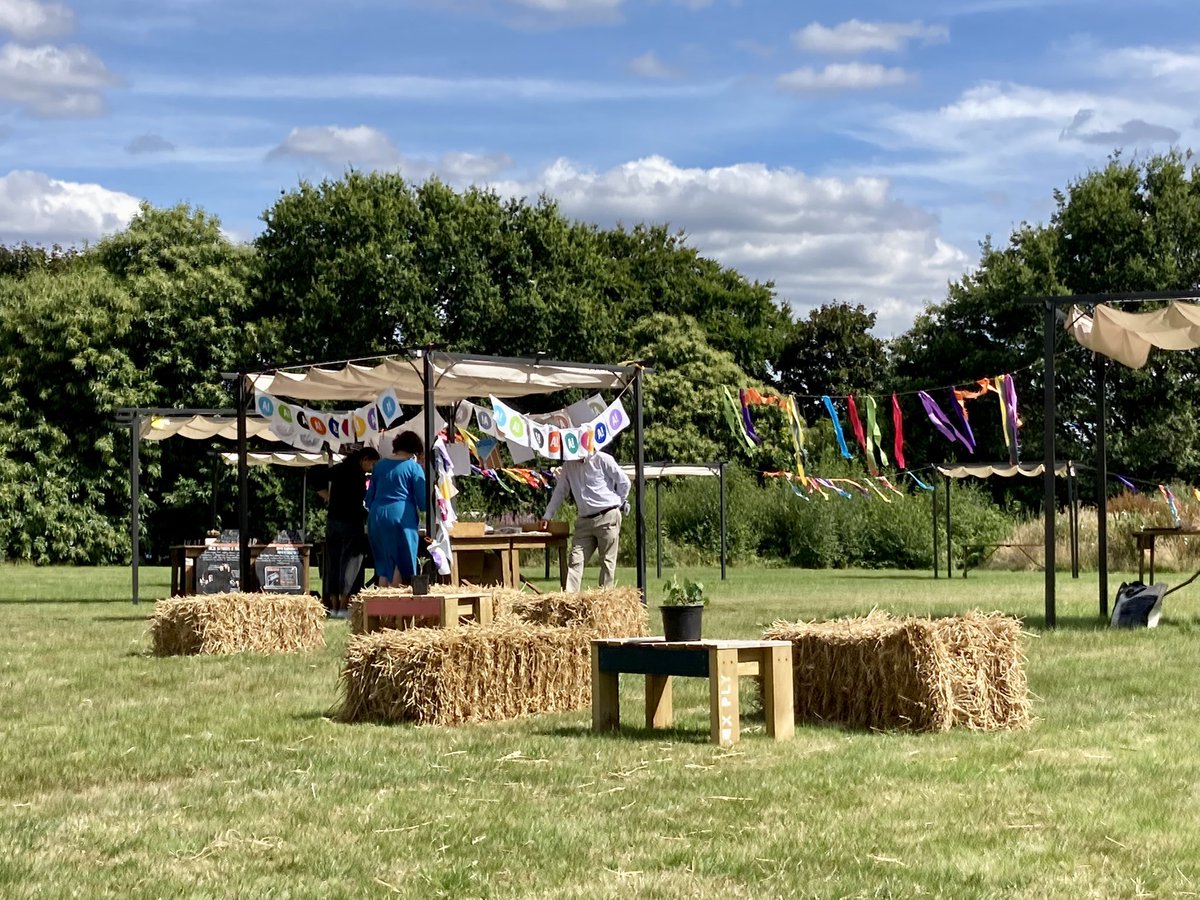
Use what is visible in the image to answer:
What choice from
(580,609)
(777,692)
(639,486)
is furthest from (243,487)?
(777,692)

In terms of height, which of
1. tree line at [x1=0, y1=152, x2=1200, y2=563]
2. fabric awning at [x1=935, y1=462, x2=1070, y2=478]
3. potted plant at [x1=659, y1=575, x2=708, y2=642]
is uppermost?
tree line at [x1=0, y1=152, x2=1200, y2=563]

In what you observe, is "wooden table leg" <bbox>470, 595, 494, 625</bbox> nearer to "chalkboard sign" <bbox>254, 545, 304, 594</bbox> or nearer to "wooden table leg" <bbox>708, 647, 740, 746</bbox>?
"wooden table leg" <bbox>708, 647, 740, 746</bbox>

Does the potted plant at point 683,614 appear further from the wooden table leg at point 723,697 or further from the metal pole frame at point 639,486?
the metal pole frame at point 639,486

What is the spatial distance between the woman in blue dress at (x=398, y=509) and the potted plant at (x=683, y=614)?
5806 mm

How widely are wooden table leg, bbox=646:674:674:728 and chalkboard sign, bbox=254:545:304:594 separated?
33.6 ft

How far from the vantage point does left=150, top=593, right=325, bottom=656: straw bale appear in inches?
454

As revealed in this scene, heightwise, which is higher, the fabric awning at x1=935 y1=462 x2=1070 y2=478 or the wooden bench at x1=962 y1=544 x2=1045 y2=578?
the fabric awning at x1=935 y1=462 x2=1070 y2=478

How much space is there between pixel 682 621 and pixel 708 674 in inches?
14.7

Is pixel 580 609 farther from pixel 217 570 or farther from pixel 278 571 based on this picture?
pixel 217 570

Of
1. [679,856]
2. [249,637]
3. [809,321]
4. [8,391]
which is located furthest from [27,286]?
[679,856]

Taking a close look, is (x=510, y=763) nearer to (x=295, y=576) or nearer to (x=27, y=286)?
(x=295, y=576)

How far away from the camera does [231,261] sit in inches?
1513

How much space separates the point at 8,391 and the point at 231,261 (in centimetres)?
599

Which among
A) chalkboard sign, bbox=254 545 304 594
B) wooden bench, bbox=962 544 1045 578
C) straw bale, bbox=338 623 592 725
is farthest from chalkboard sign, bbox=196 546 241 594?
wooden bench, bbox=962 544 1045 578
